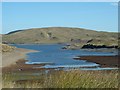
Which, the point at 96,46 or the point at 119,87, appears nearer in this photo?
the point at 119,87

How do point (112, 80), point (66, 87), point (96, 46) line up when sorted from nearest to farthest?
1. point (66, 87)
2. point (112, 80)
3. point (96, 46)

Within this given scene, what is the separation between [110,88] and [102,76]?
92 cm

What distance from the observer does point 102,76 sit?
1108 cm

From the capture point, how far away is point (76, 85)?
10.0 metres

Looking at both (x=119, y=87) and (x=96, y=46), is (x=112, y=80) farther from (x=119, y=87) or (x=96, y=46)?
(x=96, y=46)

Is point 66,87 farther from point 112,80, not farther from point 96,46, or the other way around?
point 96,46

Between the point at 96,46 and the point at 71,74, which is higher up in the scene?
the point at 71,74

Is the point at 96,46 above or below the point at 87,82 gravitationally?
below

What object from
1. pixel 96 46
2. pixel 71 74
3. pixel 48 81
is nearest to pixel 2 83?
pixel 48 81

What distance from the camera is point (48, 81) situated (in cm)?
1041

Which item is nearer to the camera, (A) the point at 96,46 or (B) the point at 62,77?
(B) the point at 62,77

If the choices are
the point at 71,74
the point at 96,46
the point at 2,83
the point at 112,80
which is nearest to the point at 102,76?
the point at 112,80

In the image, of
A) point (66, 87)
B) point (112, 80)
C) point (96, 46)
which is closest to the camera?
point (66, 87)

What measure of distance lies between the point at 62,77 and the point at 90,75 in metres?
0.97
